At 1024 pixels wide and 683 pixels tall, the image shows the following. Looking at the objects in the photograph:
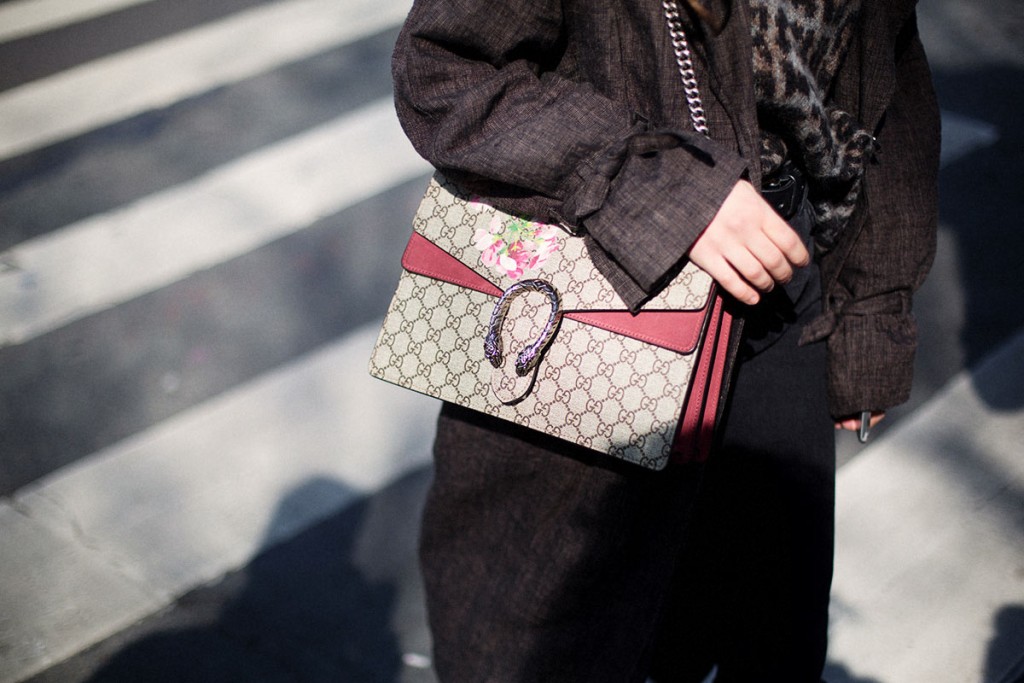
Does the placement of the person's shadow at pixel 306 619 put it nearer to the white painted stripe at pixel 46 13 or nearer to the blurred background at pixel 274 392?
the blurred background at pixel 274 392

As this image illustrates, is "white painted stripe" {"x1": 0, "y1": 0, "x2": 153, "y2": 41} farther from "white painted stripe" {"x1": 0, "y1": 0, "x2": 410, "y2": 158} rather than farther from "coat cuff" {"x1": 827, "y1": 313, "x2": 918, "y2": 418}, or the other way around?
"coat cuff" {"x1": 827, "y1": 313, "x2": 918, "y2": 418}

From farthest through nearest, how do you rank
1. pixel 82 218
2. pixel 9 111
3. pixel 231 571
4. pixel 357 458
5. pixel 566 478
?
1. pixel 9 111
2. pixel 82 218
3. pixel 357 458
4. pixel 231 571
5. pixel 566 478

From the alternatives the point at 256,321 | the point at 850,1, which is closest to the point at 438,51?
the point at 850,1

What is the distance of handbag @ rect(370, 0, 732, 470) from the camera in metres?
1.24

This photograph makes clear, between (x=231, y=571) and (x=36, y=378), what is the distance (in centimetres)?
127

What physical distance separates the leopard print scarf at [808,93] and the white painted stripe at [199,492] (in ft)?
6.03

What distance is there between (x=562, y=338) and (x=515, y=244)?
162mm

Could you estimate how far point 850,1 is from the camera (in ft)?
4.30

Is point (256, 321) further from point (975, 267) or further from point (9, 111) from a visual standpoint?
point (975, 267)

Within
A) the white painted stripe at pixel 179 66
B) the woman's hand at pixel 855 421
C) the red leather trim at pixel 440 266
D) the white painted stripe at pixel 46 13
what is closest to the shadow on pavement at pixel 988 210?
the woman's hand at pixel 855 421

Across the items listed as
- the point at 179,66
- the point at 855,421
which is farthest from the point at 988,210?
the point at 179,66

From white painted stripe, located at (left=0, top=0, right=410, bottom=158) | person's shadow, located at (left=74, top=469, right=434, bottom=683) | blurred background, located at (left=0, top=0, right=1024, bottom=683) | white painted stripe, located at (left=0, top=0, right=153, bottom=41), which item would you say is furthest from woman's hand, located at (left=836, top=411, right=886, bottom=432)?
white painted stripe, located at (left=0, top=0, right=153, bottom=41)

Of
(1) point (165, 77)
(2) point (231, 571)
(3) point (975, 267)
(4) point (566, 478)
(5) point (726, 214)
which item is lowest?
(2) point (231, 571)

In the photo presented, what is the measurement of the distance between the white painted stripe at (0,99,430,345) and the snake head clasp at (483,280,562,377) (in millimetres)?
2660
